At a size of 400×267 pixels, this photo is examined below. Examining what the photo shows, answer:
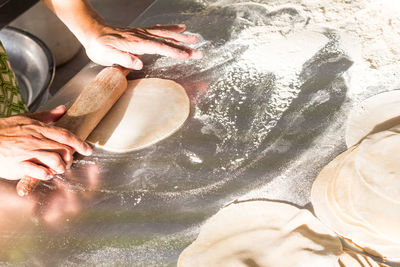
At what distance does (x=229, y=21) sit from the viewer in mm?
2312

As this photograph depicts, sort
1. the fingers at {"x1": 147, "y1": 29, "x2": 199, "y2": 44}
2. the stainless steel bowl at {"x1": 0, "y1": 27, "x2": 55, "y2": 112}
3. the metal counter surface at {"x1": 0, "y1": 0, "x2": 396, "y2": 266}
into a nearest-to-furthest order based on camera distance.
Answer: the metal counter surface at {"x1": 0, "y1": 0, "x2": 396, "y2": 266} → the fingers at {"x1": 147, "y1": 29, "x2": 199, "y2": 44} → the stainless steel bowl at {"x1": 0, "y1": 27, "x2": 55, "y2": 112}

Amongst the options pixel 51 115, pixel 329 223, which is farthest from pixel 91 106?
pixel 329 223

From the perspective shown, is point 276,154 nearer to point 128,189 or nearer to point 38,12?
point 128,189

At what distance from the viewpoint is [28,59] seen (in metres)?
3.03

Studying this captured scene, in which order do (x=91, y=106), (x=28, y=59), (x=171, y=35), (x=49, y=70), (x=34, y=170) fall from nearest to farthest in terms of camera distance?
(x=34, y=170) < (x=91, y=106) < (x=171, y=35) < (x=49, y=70) < (x=28, y=59)

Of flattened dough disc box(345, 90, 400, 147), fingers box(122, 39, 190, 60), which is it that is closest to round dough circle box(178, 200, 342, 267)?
flattened dough disc box(345, 90, 400, 147)

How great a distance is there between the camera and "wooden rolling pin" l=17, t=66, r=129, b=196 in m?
1.72

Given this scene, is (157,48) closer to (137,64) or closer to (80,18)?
(137,64)

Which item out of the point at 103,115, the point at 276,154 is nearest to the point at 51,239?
the point at 103,115

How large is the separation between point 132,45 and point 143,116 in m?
0.34

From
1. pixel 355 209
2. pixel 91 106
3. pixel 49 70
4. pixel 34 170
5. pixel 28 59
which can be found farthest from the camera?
pixel 28 59

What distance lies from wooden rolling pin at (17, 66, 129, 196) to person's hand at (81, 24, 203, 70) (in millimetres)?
72

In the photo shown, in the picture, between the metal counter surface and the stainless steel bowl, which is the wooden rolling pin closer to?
the metal counter surface

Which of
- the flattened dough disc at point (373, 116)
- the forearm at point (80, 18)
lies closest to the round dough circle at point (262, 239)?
the flattened dough disc at point (373, 116)
